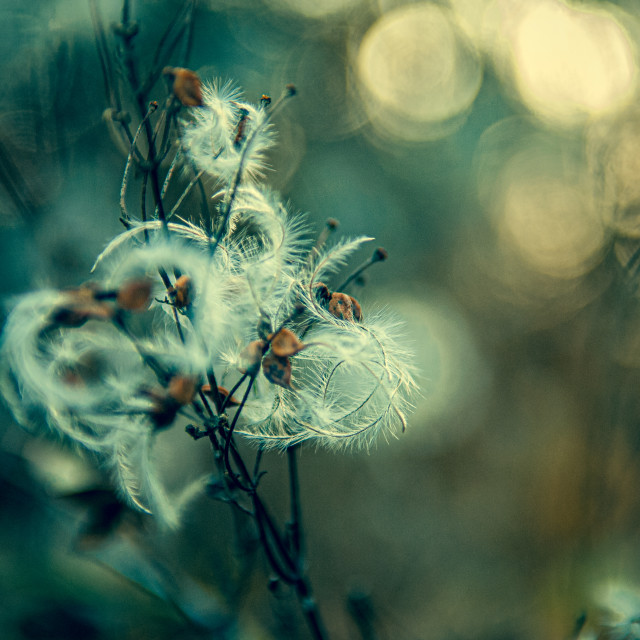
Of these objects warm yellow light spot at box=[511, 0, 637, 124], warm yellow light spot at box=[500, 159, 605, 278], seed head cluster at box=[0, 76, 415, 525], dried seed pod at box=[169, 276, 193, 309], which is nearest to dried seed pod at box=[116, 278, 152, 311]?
seed head cluster at box=[0, 76, 415, 525]

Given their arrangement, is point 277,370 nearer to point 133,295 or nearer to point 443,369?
point 133,295

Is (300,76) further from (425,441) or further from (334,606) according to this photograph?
(334,606)

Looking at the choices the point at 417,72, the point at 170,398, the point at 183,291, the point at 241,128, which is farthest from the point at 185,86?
the point at 417,72

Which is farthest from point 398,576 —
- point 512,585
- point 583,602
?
point 583,602

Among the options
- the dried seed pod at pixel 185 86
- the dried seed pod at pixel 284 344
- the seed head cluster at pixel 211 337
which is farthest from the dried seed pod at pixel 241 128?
the dried seed pod at pixel 284 344

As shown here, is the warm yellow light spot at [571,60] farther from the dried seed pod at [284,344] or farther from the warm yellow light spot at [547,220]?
the dried seed pod at [284,344]

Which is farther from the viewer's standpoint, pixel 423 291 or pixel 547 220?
pixel 547 220
